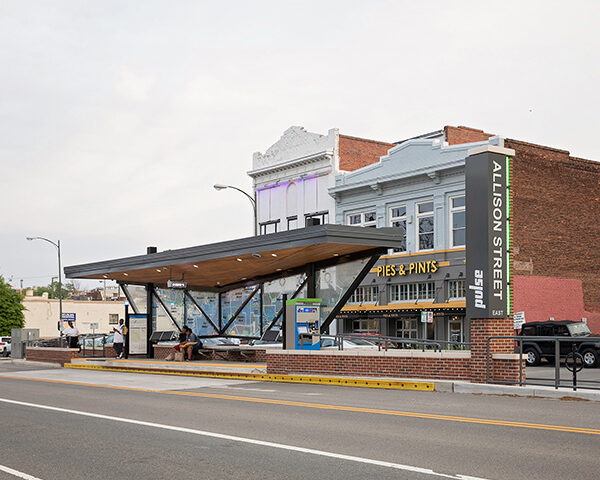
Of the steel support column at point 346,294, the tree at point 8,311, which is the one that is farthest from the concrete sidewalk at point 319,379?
the tree at point 8,311

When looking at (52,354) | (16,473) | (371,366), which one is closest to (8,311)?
(52,354)

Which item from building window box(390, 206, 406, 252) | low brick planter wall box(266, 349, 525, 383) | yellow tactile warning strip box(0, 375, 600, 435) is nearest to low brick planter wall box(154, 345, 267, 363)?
low brick planter wall box(266, 349, 525, 383)

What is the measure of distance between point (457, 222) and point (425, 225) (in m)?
2.45

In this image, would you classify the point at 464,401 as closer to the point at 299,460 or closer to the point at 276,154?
the point at 299,460

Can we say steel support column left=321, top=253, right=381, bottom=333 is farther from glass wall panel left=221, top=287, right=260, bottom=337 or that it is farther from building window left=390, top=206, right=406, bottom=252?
building window left=390, top=206, right=406, bottom=252

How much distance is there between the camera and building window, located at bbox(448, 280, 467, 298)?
43525 millimetres

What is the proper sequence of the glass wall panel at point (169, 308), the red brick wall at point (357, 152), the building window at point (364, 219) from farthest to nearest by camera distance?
1. the red brick wall at point (357, 152)
2. the building window at point (364, 219)
3. the glass wall panel at point (169, 308)

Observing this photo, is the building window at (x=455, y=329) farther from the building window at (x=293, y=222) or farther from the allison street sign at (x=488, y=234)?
the allison street sign at (x=488, y=234)

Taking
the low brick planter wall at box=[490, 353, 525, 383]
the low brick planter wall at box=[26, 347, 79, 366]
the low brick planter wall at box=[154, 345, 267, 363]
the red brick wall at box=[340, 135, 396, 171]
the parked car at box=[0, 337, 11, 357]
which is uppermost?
the red brick wall at box=[340, 135, 396, 171]

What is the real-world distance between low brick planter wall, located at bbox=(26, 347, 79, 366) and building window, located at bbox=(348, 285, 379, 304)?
61.2ft

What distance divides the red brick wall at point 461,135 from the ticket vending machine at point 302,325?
82.8 ft

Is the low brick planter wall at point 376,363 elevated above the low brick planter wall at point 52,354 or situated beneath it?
elevated above

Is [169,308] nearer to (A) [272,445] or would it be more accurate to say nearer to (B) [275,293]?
(B) [275,293]

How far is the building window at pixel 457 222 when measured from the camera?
143 feet
